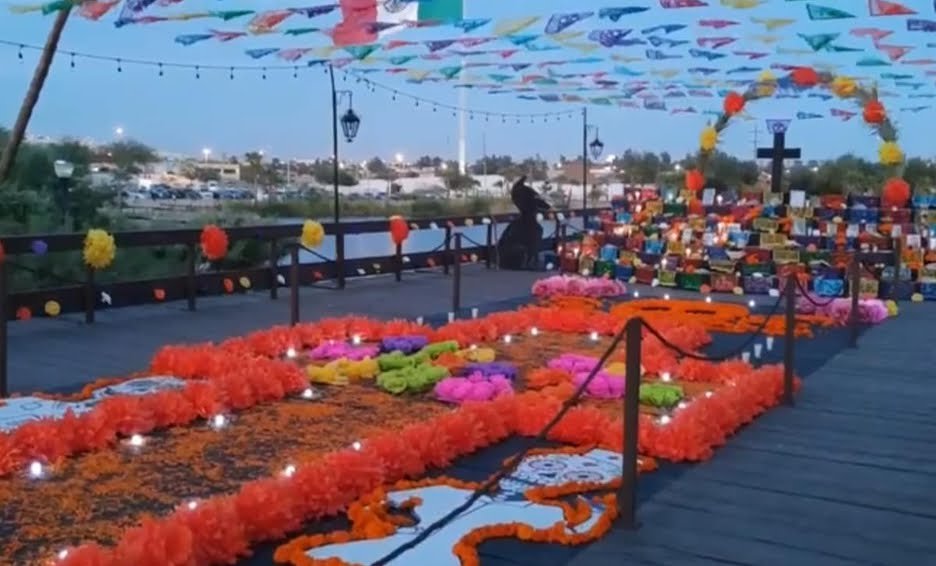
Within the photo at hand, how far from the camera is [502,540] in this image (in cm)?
401

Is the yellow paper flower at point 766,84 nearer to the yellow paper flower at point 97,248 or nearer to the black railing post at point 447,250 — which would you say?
the black railing post at point 447,250

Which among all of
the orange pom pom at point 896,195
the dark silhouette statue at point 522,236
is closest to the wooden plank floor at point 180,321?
the dark silhouette statue at point 522,236

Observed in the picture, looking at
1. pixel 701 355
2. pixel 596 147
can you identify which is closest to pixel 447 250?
pixel 701 355

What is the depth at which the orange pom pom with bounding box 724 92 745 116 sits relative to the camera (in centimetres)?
1462

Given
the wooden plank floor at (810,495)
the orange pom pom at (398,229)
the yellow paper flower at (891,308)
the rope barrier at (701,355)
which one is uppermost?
the orange pom pom at (398,229)

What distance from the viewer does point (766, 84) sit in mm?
14406

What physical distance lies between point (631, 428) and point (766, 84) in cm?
1125

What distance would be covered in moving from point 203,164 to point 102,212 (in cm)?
388

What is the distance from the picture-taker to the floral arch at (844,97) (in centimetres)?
1319

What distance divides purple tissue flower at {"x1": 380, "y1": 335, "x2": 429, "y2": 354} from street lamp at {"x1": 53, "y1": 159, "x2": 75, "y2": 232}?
6105 millimetres

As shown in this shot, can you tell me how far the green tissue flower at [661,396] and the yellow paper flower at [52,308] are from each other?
5.81 meters

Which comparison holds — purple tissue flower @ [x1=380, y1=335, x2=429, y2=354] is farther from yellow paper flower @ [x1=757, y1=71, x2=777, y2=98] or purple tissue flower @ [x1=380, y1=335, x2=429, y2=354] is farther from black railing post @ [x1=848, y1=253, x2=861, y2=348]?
yellow paper flower @ [x1=757, y1=71, x2=777, y2=98]

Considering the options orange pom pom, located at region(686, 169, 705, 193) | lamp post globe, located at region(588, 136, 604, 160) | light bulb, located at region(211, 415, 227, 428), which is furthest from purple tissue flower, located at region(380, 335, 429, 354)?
lamp post globe, located at region(588, 136, 604, 160)

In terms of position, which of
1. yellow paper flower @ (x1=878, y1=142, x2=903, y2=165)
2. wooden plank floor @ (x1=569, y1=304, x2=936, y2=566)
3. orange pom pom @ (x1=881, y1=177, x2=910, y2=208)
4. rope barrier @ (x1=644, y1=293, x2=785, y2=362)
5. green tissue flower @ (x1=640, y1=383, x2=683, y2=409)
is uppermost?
yellow paper flower @ (x1=878, y1=142, x2=903, y2=165)
